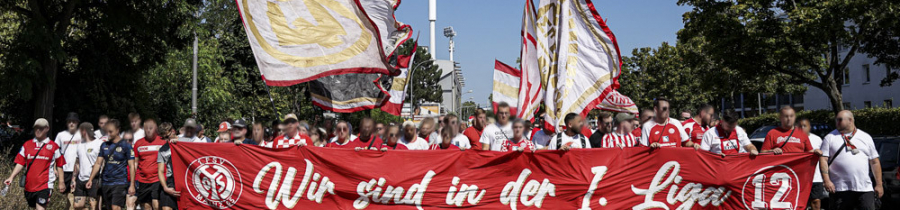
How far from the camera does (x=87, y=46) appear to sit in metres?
19.7

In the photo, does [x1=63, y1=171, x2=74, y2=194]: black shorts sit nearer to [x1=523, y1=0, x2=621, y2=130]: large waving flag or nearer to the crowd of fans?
the crowd of fans

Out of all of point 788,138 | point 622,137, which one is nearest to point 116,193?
point 622,137

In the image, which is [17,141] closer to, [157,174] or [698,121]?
[157,174]

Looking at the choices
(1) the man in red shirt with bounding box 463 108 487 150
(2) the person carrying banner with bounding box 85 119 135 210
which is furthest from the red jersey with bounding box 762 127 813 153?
(2) the person carrying banner with bounding box 85 119 135 210

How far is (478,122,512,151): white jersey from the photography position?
9250mm

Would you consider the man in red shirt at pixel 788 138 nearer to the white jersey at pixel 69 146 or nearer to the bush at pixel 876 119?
the white jersey at pixel 69 146

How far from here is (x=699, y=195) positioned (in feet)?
27.6

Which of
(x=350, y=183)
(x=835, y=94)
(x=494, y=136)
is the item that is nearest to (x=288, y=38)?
(x=350, y=183)

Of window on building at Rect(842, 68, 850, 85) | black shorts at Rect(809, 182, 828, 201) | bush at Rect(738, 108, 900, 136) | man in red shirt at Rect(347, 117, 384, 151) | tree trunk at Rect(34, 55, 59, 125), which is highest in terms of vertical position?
window on building at Rect(842, 68, 850, 85)

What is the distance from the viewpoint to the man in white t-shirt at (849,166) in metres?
7.81

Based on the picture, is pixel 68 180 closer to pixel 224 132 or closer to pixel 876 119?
pixel 224 132

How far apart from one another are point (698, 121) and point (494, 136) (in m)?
2.64

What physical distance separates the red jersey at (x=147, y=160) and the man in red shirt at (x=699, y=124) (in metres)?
6.36

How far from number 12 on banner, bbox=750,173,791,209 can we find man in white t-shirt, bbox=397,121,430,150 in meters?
3.88
